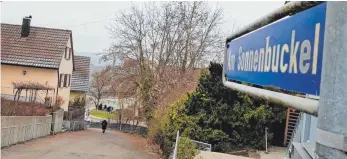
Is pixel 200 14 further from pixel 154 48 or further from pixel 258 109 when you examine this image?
pixel 258 109

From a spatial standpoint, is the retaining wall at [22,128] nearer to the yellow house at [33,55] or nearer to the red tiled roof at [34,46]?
the yellow house at [33,55]

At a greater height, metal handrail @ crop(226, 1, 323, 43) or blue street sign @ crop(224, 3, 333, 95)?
metal handrail @ crop(226, 1, 323, 43)

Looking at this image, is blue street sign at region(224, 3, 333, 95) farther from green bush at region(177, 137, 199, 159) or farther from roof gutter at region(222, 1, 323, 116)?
green bush at region(177, 137, 199, 159)

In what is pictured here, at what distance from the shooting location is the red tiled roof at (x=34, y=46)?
128 feet

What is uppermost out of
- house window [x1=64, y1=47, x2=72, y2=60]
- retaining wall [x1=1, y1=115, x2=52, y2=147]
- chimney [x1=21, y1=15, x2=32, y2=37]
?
chimney [x1=21, y1=15, x2=32, y2=37]

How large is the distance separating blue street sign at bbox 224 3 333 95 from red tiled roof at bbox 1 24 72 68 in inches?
1502

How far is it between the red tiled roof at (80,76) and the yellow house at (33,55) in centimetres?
991

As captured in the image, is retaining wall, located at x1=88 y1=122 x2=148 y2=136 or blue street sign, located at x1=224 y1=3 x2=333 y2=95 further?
retaining wall, located at x1=88 y1=122 x2=148 y2=136

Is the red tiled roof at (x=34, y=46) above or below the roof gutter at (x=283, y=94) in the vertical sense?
above

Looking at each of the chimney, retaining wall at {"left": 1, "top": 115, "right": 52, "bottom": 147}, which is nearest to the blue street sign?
retaining wall at {"left": 1, "top": 115, "right": 52, "bottom": 147}

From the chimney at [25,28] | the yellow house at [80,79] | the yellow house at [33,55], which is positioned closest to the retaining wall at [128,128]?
the yellow house at [80,79]

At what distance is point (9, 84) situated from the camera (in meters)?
38.5

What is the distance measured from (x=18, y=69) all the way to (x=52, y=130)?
399 inches

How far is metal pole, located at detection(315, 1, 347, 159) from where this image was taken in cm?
105
